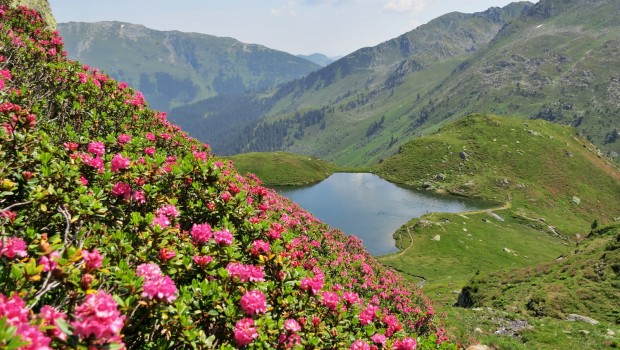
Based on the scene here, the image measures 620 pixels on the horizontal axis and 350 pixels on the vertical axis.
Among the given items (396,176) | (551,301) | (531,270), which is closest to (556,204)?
(396,176)

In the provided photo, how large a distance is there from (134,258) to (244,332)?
91.3 inches

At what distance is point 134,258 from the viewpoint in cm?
582

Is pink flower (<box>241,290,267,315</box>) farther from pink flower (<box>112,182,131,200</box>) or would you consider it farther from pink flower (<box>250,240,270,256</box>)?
pink flower (<box>112,182,131,200</box>)

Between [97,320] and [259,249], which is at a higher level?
[97,320]

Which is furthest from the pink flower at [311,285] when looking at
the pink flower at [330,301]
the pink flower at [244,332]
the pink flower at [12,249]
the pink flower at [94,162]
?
the pink flower at [94,162]

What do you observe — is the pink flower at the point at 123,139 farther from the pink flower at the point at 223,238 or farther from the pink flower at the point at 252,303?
the pink flower at the point at 252,303

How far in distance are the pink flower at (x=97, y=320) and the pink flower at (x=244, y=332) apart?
2158 mm

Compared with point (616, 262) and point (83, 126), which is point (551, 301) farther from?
point (83, 126)

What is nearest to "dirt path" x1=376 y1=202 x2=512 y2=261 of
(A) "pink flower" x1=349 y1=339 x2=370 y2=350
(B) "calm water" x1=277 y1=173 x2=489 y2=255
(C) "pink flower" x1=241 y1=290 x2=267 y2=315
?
(B) "calm water" x1=277 y1=173 x2=489 y2=255

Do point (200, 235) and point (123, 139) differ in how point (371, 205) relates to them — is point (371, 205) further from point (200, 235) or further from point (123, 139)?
point (200, 235)

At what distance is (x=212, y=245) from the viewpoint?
280 inches

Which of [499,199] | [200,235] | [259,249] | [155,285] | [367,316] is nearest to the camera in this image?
[155,285]

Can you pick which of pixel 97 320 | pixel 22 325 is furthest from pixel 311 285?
pixel 22 325

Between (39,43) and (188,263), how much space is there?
1519 cm
